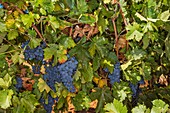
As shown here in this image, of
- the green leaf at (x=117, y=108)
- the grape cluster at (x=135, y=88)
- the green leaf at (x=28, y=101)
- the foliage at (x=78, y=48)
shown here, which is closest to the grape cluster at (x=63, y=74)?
the foliage at (x=78, y=48)

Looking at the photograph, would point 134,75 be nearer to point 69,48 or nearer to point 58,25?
point 69,48

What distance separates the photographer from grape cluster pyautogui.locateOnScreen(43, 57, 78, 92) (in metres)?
2.04

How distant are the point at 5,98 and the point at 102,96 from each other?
502 mm

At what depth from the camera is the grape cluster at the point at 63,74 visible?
2.04 meters

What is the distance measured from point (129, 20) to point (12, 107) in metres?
0.69

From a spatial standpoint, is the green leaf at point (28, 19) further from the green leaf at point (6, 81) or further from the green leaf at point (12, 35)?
the green leaf at point (6, 81)

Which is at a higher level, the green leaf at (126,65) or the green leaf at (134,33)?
the green leaf at (134,33)

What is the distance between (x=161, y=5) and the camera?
2.14 metres

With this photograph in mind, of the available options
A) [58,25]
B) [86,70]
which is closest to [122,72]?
[86,70]

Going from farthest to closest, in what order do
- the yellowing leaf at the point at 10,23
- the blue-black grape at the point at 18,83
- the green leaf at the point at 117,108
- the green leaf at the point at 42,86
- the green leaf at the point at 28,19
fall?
Result: the blue-black grape at the point at 18,83 → the green leaf at the point at 42,86 → the yellowing leaf at the point at 10,23 → the green leaf at the point at 28,19 → the green leaf at the point at 117,108

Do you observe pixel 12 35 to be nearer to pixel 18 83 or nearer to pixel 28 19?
pixel 28 19

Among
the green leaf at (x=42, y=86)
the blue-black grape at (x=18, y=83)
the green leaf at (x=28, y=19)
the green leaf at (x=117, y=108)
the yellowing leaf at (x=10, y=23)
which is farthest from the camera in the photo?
the blue-black grape at (x=18, y=83)

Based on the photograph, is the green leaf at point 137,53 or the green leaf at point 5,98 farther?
the green leaf at point 137,53

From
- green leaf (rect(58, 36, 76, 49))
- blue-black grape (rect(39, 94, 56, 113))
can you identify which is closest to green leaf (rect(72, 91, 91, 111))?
blue-black grape (rect(39, 94, 56, 113))
